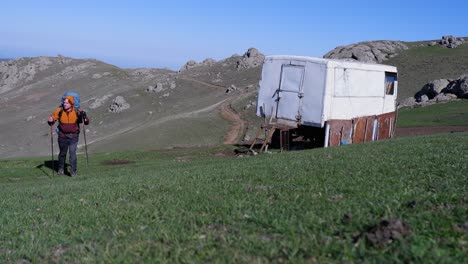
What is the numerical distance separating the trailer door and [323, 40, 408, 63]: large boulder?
3554 centimetres

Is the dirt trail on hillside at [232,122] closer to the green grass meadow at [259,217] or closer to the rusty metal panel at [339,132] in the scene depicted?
the rusty metal panel at [339,132]

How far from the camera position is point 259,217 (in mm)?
5918

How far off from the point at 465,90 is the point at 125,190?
3378 cm

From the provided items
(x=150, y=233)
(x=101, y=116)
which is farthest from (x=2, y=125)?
(x=150, y=233)

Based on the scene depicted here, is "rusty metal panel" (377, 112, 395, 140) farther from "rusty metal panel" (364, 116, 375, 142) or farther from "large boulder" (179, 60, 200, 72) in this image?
"large boulder" (179, 60, 200, 72)

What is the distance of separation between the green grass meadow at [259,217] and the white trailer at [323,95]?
9351 millimetres

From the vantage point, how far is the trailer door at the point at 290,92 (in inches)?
766

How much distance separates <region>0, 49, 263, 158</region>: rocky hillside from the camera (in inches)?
1360

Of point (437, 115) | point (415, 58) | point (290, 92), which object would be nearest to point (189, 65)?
point (415, 58)

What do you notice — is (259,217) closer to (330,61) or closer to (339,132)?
(330,61)

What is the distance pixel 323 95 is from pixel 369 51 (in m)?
40.5

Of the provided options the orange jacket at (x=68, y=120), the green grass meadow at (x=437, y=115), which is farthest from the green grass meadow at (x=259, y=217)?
the green grass meadow at (x=437, y=115)

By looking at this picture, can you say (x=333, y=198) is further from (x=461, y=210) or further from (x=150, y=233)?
(x=150, y=233)

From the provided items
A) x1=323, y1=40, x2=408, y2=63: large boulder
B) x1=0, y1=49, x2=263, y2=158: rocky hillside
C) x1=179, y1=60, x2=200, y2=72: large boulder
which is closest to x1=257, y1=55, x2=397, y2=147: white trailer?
x1=0, y1=49, x2=263, y2=158: rocky hillside
